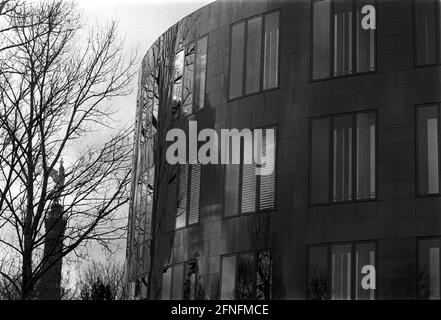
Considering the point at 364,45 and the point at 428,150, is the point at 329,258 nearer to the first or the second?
the point at 428,150

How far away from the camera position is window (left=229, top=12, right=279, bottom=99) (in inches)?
1111

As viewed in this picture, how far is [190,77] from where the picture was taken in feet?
101

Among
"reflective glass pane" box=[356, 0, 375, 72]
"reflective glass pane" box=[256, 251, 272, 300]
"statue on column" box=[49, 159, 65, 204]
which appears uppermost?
"reflective glass pane" box=[356, 0, 375, 72]

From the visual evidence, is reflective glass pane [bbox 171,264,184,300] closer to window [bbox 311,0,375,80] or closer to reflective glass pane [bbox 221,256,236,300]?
reflective glass pane [bbox 221,256,236,300]

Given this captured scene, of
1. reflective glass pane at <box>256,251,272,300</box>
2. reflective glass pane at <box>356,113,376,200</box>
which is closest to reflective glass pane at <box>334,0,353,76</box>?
reflective glass pane at <box>356,113,376,200</box>

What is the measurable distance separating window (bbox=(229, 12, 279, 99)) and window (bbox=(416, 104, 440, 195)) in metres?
4.73

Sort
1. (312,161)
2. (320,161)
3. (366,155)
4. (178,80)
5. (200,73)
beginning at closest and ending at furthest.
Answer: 1. (366,155)
2. (320,161)
3. (312,161)
4. (200,73)
5. (178,80)

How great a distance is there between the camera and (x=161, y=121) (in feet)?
105

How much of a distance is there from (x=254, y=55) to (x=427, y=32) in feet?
17.6

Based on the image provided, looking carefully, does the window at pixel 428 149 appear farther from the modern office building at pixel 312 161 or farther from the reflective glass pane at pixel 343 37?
the reflective glass pane at pixel 343 37

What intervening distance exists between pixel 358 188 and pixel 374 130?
1.70 m

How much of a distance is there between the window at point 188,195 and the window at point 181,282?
1.34 m

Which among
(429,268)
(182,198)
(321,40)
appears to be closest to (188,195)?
(182,198)
